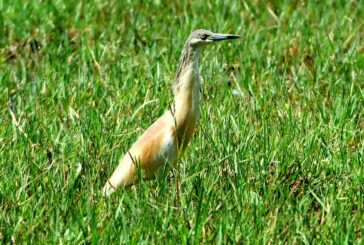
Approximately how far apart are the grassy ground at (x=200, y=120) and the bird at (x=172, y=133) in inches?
3.7

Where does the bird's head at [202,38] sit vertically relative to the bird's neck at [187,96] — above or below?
above

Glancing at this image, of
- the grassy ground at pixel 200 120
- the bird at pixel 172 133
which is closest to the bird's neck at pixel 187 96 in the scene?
the bird at pixel 172 133

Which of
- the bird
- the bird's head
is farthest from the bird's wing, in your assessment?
the bird's head

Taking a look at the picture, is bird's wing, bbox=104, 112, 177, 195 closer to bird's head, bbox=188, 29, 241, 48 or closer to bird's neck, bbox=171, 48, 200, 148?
bird's neck, bbox=171, 48, 200, 148

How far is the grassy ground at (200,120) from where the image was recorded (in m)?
4.68

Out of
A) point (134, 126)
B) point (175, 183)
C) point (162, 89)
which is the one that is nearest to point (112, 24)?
point (162, 89)

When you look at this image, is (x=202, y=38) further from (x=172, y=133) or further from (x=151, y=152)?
(x=151, y=152)

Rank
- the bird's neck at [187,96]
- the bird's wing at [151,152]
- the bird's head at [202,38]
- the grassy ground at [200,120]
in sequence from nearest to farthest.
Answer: the grassy ground at [200,120] → the bird's wing at [151,152] → the bird's neck at [187,96] → the bird's head at [202,38]

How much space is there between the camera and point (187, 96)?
5.53 metres

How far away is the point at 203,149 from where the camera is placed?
5.71 meters

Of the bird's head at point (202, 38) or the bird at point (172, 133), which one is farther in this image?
the bird's head at point (202, 38)

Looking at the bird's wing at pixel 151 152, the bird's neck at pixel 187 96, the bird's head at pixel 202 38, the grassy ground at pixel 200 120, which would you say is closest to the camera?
the grassy ground at pixel 200 120

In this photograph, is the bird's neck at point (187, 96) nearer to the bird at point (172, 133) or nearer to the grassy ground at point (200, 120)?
the bird at point (172, 133)

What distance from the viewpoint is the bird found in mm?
5293
